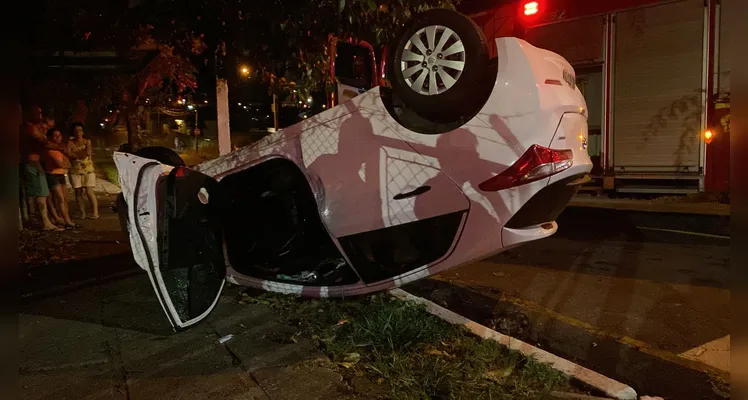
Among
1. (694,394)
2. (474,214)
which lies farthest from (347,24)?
(694,394)

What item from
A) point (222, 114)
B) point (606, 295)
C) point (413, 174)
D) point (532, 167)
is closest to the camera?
point (532, 167)

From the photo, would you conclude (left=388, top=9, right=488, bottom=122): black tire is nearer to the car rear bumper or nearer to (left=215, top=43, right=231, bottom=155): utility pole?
the car rear bumper

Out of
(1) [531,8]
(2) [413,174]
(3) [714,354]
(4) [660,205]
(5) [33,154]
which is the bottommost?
(3) [714,354]

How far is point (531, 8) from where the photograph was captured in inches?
268

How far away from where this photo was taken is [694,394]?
321 cm

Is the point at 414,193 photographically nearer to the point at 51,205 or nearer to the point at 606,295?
the point at 606,295

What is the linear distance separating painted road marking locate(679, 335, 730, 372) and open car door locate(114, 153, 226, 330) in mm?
3434

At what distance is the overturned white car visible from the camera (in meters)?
3.25

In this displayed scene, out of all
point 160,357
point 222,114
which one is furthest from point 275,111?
point 160,357

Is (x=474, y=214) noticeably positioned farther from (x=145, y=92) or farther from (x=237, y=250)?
(x=145, y=92)

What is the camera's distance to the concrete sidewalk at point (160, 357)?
9.75ft

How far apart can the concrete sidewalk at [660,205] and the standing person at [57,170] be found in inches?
356

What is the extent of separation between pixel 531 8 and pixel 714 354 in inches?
185

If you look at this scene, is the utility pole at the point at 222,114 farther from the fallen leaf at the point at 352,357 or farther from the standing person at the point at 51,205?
the fallen leaf at the point at 352,357
